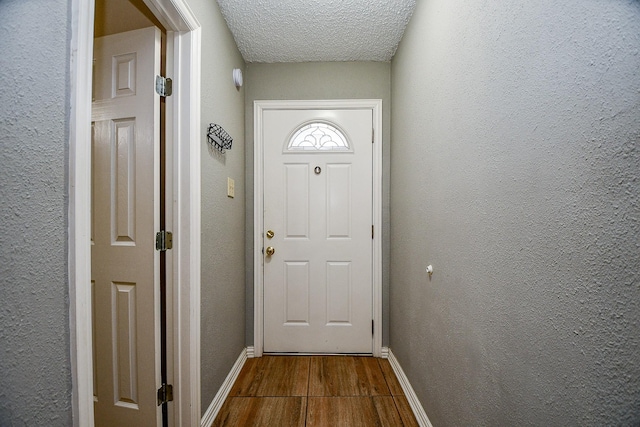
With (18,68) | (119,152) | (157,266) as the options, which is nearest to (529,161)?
(18,68)

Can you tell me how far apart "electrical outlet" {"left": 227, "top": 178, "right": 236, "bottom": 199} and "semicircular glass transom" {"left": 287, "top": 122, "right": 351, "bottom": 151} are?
61cm

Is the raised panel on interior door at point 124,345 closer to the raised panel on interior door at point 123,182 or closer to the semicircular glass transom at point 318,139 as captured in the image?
the raised panel on interior door at point 123,182

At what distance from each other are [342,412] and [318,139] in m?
1.94

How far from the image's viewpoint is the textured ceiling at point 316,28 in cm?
174

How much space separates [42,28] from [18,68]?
12 centimetres

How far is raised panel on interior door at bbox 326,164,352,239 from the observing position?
235cm

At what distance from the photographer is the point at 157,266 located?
1.35 meters

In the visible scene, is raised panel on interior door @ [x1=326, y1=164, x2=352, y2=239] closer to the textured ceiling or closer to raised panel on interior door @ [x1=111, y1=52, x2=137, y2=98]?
the textured ceiling

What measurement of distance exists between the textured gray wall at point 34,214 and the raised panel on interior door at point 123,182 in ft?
2.37

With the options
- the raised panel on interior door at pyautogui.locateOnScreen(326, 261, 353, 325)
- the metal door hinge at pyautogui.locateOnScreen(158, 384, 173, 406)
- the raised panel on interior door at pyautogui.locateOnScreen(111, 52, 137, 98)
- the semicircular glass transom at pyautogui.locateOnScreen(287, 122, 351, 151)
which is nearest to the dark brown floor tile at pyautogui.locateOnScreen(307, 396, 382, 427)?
the raised panel on interior door at pyautogui.locateOnScreen(326, 261, 353, 325)

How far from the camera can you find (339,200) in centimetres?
235

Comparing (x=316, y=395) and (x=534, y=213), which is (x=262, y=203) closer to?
(x=316, y=395)

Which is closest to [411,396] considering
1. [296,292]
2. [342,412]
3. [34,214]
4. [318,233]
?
[342,412]

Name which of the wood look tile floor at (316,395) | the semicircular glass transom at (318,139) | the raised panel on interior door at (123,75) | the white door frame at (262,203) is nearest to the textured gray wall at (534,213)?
the wood look tile floor at (316,395)
